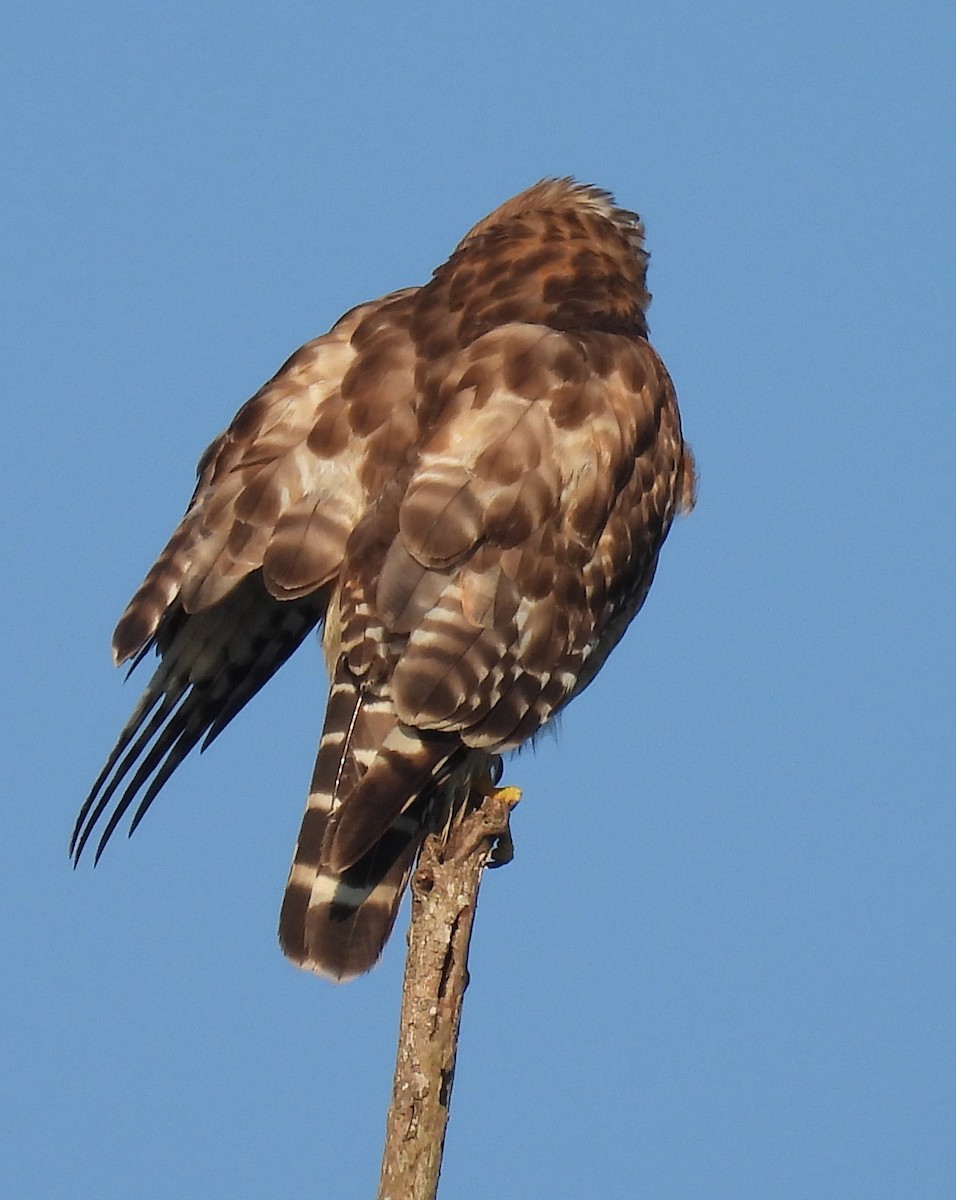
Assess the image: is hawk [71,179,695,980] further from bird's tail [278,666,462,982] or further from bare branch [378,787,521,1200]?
bare branch [378,787,521,1200]

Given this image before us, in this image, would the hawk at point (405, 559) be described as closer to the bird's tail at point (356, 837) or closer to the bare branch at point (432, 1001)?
the bird's tail at point (356, 837)

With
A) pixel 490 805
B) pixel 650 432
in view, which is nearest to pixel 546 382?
pixel 650 432

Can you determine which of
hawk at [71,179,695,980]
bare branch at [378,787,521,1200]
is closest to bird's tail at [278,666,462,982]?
hawk at [71,179,695,980]

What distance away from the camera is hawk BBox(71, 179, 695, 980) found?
5355mm

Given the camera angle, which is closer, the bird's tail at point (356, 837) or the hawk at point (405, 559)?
the bird's tail at point (356, 837)

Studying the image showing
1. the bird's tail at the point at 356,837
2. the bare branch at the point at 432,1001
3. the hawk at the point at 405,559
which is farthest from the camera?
the hawk at the point at 405,559

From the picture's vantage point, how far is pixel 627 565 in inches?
246

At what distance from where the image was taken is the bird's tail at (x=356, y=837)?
5.18 meters

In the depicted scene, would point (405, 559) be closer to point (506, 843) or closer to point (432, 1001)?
point (506, 843)

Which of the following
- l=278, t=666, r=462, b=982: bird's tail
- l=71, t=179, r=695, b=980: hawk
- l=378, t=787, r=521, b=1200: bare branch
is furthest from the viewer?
l=71, t=179, r=695, b=980: hawk

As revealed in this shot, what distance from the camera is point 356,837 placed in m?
5.14

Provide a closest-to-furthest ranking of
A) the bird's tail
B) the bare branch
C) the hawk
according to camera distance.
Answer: the bare branch, the bird's tail, the hawk

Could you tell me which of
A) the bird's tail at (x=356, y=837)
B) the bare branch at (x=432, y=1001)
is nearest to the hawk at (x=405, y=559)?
the bird's tail at (x=356, y=837)

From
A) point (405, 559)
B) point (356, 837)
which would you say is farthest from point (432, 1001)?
point (405, 559)
